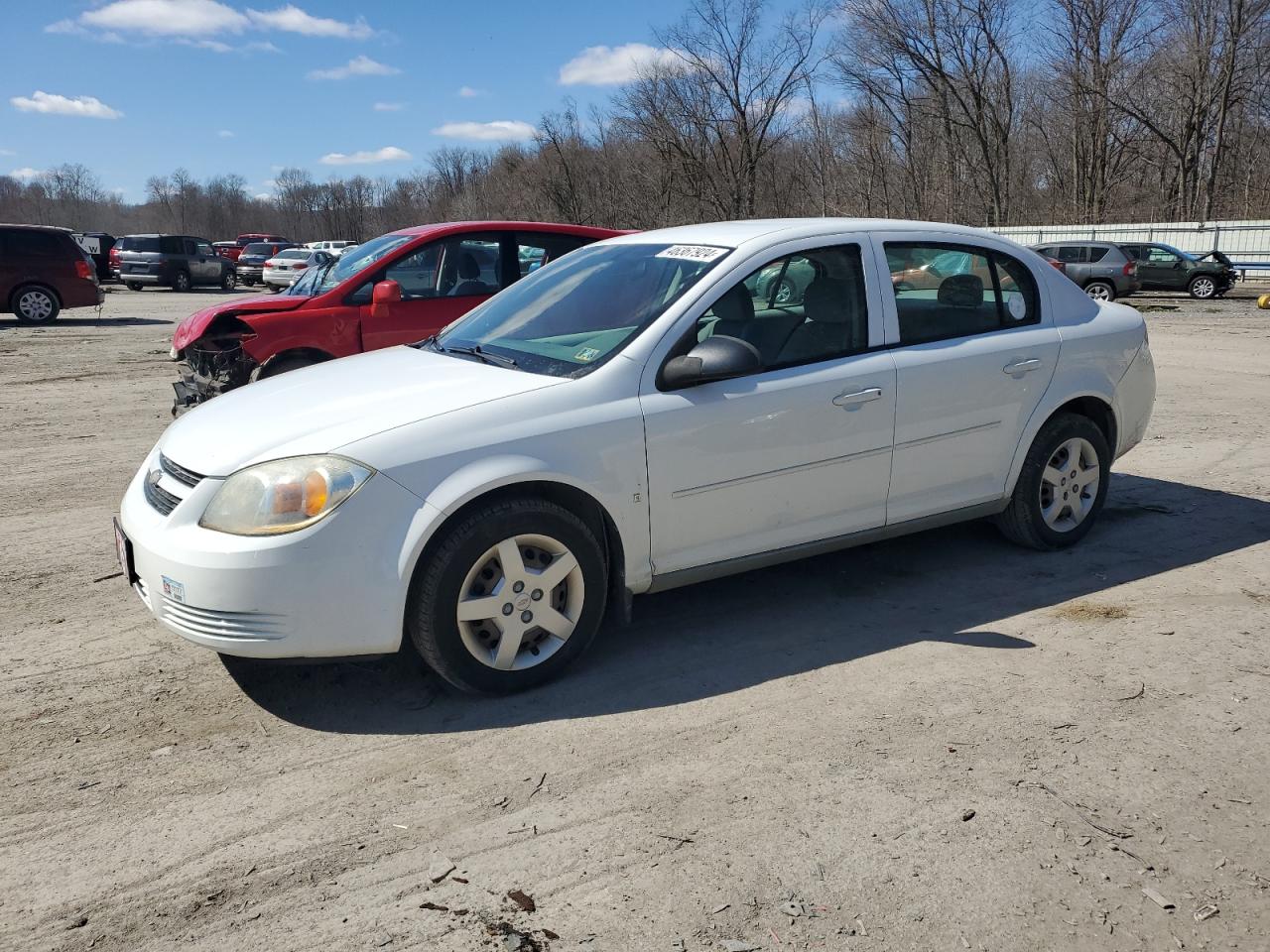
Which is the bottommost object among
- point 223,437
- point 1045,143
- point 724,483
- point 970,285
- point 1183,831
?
point 1183,831

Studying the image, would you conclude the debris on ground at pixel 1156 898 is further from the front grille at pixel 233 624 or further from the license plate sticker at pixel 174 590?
the license plate sticker at pixel 174 590

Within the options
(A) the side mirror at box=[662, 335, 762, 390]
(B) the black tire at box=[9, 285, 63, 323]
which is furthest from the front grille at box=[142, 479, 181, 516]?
(B) the black tire at box=[9, 285, 63, 323]

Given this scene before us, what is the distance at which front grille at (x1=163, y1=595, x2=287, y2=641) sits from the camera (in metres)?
3.47

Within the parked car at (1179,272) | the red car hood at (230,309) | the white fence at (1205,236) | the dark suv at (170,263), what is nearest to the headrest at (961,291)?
the red car hood at (230,309)

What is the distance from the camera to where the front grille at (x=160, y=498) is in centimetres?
378

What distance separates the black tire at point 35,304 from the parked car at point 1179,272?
2481 cm

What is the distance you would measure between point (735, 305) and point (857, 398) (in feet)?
2.20

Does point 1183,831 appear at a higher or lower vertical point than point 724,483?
lower

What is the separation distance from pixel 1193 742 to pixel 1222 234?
122ft

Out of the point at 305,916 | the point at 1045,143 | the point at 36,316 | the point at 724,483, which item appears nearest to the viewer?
the point at 305,916

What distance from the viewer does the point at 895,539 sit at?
5723mm

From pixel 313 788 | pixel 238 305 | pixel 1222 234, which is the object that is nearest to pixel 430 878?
pixel 313 788

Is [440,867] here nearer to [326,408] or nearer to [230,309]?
[326,408]

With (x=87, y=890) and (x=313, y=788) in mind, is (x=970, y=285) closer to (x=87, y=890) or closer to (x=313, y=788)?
(x=313, y=788)
